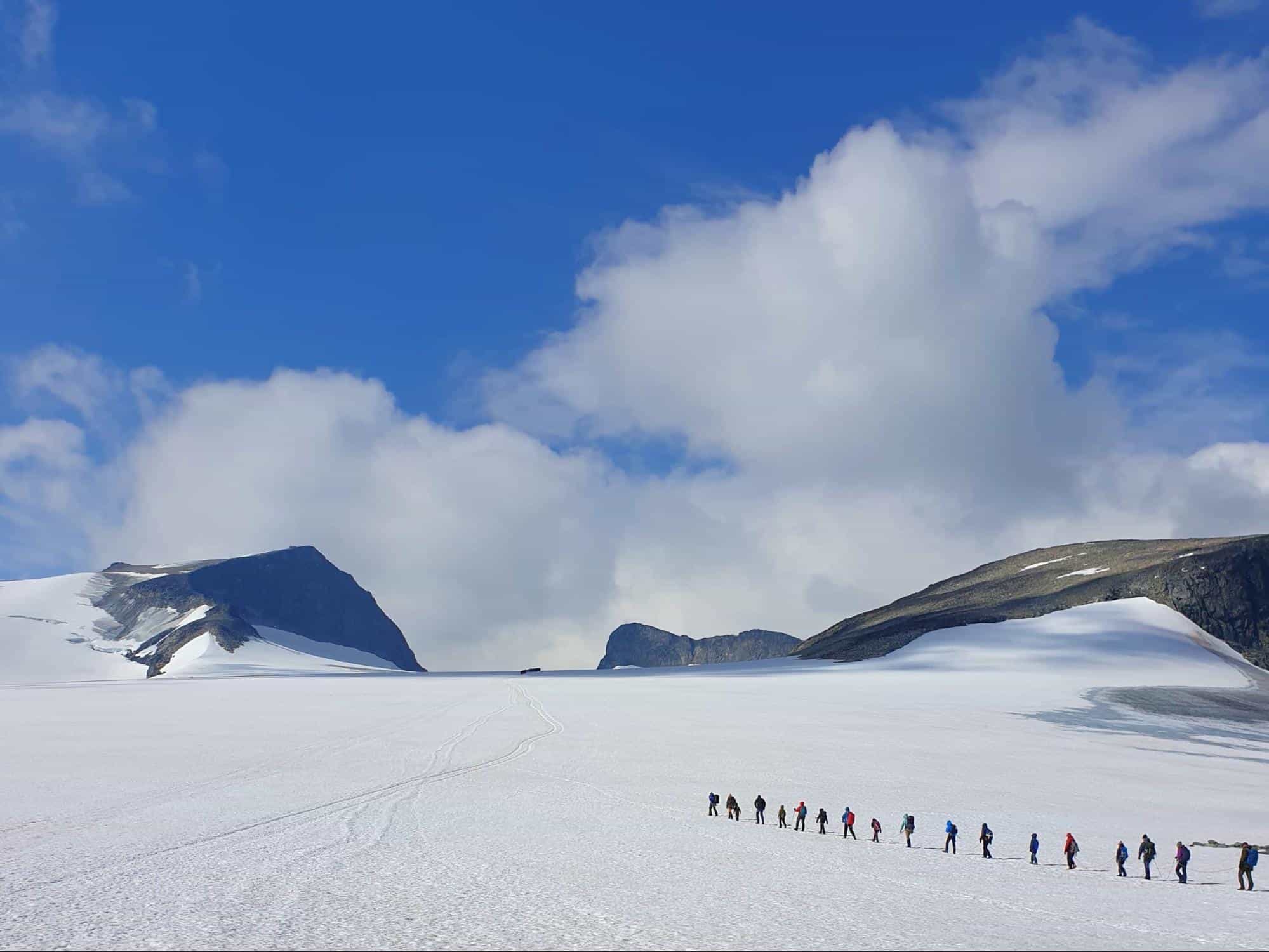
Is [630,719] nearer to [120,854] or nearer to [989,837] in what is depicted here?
[989,837]

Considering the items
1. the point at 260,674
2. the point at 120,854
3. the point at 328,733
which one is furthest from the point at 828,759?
the point at 260,674

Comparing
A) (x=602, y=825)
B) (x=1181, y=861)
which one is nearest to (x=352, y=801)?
(x=602, y=825)

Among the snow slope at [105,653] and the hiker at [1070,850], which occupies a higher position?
the snow slope at [105,653]

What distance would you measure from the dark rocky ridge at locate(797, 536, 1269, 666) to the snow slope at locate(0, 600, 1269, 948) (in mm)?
50627

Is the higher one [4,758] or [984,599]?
[984,599]

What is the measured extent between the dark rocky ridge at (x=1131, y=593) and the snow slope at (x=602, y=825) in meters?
50.6

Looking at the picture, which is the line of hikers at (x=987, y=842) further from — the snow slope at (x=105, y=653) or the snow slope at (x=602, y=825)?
the snow slope at (x=105, y=653)

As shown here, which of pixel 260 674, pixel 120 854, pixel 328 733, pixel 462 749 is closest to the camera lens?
pixel 120 854

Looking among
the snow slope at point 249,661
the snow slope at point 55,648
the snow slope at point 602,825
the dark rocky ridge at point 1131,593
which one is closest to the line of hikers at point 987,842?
the snow slope at point 602,825

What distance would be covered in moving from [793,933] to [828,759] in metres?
24.2

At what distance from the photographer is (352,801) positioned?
75.2 ft

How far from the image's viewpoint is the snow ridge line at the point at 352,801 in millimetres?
15242

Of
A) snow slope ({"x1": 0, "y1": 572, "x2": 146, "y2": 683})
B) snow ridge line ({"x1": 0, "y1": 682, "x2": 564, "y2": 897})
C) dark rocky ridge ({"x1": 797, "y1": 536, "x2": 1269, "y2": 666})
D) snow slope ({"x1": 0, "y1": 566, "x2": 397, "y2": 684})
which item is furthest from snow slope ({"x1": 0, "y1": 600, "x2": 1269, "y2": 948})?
snow slope ({"x1": 0, "y1": 572, "x2": 146, "y2": 683})

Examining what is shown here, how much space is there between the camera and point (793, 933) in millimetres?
12555
